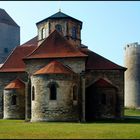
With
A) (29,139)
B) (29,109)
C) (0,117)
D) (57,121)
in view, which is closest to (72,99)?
(57,121)

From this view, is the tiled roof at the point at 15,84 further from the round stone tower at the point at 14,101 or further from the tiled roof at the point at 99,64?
the tiled roof at the point at 99,64

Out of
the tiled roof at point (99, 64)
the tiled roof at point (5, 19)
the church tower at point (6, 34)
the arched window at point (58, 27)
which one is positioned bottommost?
the tiled roof at point (99, 64)

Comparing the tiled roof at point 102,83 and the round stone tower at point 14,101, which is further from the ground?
the tiled roof at point 102,83

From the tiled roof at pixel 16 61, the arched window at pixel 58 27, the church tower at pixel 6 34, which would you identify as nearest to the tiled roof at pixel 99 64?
the arched window at pixel 58 27

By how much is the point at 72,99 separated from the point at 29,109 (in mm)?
4752

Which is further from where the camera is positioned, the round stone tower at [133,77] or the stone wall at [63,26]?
the round stone tower at [133,77]

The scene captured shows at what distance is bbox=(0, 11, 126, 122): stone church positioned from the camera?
32.2m

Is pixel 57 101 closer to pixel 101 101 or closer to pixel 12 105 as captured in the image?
pixel 101 101

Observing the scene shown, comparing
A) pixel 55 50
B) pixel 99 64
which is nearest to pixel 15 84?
pixel 55 50

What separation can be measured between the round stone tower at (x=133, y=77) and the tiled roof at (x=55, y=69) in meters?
31.4

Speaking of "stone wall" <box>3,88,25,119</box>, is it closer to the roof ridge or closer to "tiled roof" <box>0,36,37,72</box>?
"tiled roof" <box>0,36,37,72</box>

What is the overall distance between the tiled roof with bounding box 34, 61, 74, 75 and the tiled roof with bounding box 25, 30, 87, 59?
1215 mm

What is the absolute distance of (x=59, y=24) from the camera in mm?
40625

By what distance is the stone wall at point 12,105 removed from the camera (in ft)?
123
